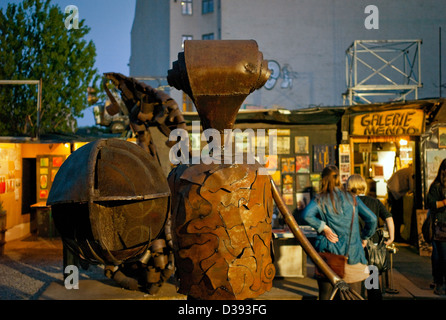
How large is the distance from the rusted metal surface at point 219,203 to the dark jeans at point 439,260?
402 cm

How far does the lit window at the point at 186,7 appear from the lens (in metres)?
16.7

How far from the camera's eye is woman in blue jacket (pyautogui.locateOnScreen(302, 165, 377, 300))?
348 centimetres

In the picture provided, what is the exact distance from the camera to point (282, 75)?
14156mm

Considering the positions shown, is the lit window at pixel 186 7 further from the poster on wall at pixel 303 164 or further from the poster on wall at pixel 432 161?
the poster on wall at pixel 432 161

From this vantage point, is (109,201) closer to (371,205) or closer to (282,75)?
(371,205)

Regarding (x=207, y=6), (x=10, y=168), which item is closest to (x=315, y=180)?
(x=10, y=168)

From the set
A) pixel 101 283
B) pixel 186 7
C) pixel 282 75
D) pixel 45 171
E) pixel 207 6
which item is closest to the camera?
pixel 101 283

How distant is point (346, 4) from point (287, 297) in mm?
12473

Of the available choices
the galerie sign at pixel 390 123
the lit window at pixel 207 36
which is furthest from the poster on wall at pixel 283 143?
the lit window at pixel 207 36

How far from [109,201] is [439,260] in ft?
16.2

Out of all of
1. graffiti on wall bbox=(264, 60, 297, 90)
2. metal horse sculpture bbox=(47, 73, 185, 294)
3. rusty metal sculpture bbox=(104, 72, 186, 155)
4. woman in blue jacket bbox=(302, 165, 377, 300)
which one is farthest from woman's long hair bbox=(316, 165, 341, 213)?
graffiti on wall bbox=(264, 60, 297, 90)

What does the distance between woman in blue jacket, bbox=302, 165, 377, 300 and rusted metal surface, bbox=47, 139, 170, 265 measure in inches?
80.6

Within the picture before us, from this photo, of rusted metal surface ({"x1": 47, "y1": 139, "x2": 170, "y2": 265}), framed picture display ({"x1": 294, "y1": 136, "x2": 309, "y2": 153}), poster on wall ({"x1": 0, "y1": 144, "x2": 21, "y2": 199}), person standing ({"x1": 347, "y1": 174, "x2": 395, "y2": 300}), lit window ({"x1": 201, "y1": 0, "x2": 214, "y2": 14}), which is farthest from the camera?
lit window ({"x1": 201, "y1": 0, "x2": 214, "y2": 14})

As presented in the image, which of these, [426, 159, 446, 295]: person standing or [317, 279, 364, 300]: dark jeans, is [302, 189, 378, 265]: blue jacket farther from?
[426, 159, 446, 295]: person standing
